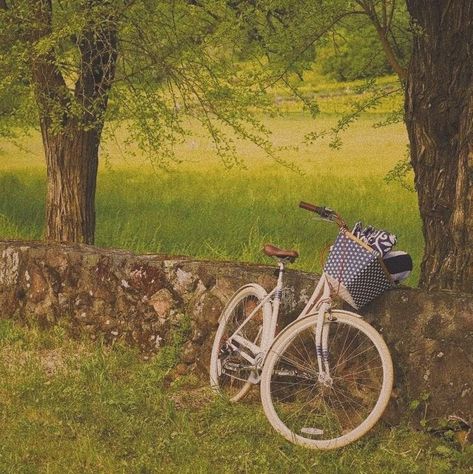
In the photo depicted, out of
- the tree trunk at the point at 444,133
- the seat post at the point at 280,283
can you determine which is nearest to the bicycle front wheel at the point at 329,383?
the seat post at the point at 280,283

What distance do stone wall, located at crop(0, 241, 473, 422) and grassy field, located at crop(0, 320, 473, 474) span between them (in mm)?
240

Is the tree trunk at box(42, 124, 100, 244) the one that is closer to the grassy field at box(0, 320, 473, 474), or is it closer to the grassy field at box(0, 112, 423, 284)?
the grassy field at box(0, 112, 423, 284)

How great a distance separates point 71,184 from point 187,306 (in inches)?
183

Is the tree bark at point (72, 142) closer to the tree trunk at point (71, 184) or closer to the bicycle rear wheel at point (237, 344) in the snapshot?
the tree trunk at point (71, 184)

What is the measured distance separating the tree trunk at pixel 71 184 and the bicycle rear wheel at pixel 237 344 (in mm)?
5010

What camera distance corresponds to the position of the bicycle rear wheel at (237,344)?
6.46m

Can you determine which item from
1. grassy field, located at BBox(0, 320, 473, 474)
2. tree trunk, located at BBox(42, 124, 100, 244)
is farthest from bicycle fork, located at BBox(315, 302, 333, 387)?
tree trunk, located at BBox(42, 124, 100, 244)

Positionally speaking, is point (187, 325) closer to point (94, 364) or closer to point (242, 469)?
point (94, 364)

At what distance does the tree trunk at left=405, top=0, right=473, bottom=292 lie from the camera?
22.4 ft

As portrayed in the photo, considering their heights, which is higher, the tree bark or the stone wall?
the tree bark

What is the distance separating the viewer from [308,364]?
635 centimetres

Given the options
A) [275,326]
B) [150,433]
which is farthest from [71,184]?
[150,433]

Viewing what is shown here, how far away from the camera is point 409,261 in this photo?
5.89m

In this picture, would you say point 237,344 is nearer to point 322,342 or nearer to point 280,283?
point 280,283
